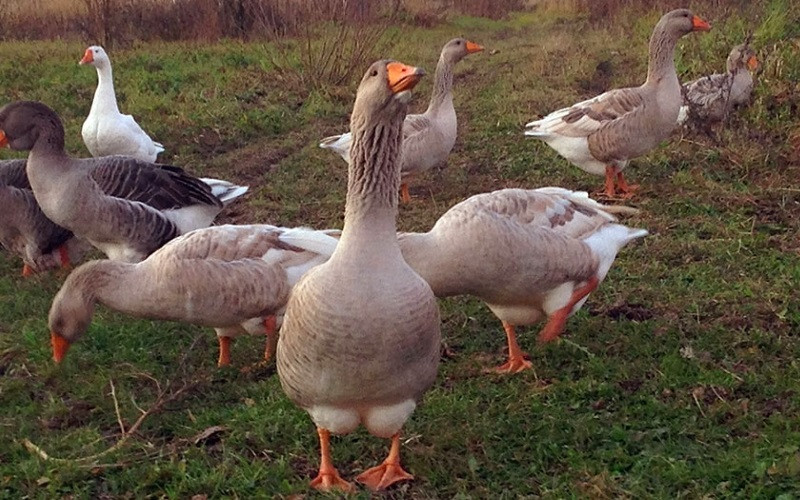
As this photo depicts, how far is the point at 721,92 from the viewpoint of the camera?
834cm

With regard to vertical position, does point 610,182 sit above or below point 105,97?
below

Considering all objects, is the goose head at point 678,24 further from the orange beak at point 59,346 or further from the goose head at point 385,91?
the orange beak at point 59,346

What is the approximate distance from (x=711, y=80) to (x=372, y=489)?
23.1ft

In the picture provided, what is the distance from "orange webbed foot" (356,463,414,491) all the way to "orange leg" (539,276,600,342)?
1243mm

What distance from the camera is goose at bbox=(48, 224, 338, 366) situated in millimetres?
4223

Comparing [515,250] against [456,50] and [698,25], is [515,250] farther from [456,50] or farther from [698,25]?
[456,50]

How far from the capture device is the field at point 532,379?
3426 mm

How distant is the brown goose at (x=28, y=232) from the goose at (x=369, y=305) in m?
3.67

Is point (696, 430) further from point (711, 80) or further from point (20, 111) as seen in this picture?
point (711, 80)

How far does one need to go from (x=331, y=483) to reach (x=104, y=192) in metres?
3.31

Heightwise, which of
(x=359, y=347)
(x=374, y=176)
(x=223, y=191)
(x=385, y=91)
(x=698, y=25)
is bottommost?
(x=223, y=191)

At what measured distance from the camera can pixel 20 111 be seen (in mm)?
5719

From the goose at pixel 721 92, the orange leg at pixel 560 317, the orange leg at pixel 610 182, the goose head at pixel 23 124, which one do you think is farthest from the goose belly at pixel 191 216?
the goose at pixel 721 92

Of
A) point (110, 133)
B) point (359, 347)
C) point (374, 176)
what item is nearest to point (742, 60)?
point (110, 133)
